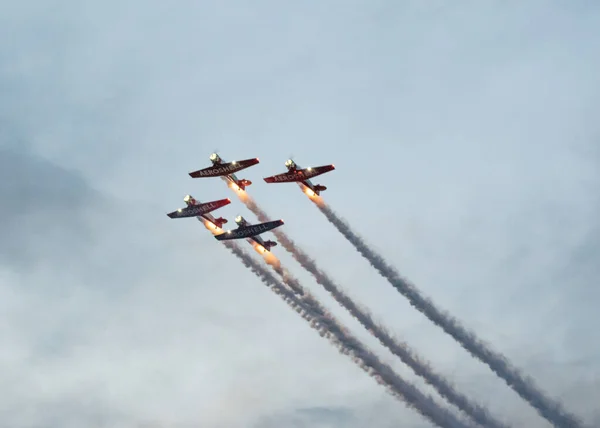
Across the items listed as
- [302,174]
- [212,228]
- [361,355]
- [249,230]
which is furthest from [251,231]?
[361,355]

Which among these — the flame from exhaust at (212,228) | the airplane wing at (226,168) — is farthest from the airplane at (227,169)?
the flame from exhaust at (212,228)

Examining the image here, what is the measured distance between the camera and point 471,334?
172m

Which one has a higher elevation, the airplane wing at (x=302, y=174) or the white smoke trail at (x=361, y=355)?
the airplane wing at (x=302, y=174)

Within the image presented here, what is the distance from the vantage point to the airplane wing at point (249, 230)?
17200cm

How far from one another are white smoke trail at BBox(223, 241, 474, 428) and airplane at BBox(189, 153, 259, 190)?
554 inches

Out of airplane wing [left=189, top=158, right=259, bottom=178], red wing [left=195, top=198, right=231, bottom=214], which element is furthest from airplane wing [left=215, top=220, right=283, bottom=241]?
airplane wing [left=189, top=158, right=259, bottom=178]

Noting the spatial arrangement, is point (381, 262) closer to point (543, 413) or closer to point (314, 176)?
point (314, 176)

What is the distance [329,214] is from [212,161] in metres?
20.8

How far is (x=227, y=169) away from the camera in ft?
575

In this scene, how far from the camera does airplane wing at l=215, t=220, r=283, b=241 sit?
17200cm

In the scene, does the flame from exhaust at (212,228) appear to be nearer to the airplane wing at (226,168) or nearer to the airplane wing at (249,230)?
the airplane wing at (249,230)

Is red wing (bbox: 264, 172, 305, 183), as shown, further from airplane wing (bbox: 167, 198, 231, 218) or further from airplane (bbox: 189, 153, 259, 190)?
airplane wing (bbox: 167, 198, 231, 218)

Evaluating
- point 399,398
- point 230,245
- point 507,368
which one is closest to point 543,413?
point 507,368

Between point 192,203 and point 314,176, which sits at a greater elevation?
point 314,176
